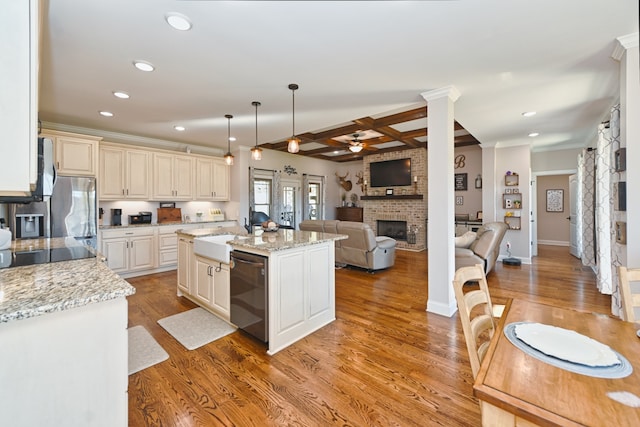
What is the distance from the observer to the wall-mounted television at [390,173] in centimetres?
749

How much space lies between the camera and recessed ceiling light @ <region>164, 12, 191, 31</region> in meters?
1.85

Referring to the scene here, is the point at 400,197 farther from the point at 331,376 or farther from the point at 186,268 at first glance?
the point at 331,376

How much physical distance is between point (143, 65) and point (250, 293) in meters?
2.34

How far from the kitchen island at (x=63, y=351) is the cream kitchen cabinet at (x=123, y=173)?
3888 millimetres

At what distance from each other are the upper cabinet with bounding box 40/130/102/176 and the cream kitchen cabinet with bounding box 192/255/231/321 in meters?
2.60

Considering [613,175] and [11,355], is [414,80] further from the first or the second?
[11,355]

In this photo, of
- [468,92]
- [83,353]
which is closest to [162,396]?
[83,353]

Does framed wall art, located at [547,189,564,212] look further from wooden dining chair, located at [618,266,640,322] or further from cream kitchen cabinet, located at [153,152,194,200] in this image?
cream kitchen cabinet, located at [153,152,194,200]

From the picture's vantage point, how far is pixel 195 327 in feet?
9.30

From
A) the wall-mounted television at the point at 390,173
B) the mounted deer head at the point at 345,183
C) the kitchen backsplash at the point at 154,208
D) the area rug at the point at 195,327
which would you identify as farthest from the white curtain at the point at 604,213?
the kitchen backsplash at the point at 154,208

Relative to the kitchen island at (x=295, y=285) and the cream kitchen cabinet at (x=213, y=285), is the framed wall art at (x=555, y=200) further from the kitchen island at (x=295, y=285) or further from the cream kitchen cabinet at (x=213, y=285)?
the cream kitchen cabinet at (x=213, y=285)

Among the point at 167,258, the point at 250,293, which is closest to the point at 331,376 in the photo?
the point at 250,293

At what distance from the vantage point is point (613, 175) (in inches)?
102

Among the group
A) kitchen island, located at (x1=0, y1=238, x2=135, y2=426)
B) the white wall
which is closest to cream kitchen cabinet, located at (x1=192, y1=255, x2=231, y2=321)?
kitchen island, located at (x1=0, y1=238, x2=135, y2=426)
